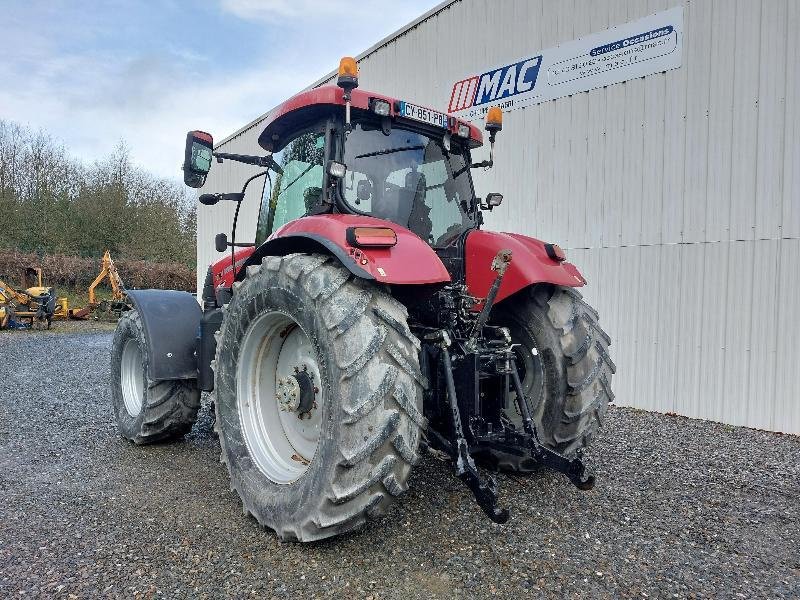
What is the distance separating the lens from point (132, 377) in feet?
15.9

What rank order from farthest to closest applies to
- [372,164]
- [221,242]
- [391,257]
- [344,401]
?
[221,242] → [372,164] → [391,257] → [344,401]

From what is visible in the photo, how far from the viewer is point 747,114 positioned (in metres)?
5.57

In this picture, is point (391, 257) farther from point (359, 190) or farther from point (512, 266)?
point (512, 266)

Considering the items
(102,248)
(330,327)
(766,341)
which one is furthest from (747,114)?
(102,248)

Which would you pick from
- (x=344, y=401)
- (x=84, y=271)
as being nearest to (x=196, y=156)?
(x=344, y=401)

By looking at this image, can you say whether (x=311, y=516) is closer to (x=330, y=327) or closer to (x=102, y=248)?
(x=330, y=327)

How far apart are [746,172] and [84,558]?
240 inches

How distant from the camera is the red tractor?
8.22ft

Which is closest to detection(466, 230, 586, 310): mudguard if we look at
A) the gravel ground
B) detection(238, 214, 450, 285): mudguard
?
detection(238, 214, 450, 285): mudguard

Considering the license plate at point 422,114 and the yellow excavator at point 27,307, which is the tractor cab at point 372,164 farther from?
the yellow excavator at point 27,307

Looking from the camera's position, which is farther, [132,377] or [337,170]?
[132,377]

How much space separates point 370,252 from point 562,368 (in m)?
1.44

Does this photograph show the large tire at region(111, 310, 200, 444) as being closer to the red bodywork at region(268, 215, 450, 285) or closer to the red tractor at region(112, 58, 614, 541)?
the red tractor at region(112, 58, 614, 541)

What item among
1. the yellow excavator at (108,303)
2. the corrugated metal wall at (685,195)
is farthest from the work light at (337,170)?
the yellow excavator at (108,303)
